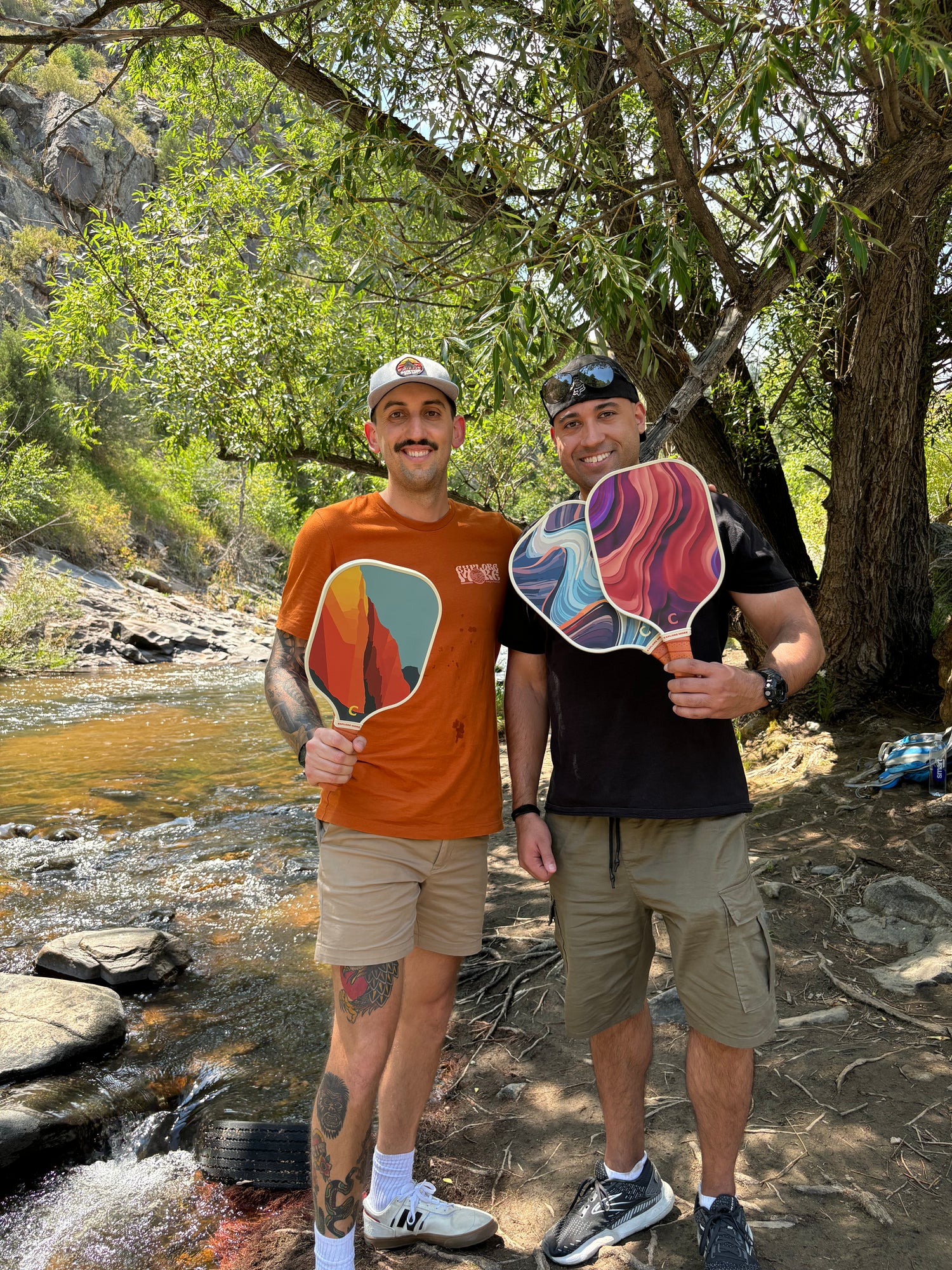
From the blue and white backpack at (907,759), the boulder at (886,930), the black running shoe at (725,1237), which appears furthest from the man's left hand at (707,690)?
the blue and white backpack at (907,759)

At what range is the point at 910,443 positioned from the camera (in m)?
5.26

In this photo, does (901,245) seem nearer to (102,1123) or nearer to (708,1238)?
(708,1238)

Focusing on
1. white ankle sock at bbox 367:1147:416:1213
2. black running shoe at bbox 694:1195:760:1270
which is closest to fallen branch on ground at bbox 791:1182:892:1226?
black running shoe at bbox 694:1195:760:1270

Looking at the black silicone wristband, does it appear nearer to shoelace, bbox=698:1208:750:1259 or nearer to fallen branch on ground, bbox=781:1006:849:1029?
shoelace, bbox=698:1208:750:1259

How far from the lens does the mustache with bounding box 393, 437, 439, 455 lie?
2146 millimetres

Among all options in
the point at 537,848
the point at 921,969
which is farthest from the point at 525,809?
the point at 921,969

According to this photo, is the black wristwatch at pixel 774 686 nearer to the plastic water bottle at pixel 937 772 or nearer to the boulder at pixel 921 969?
the boulder at pixel 921 969

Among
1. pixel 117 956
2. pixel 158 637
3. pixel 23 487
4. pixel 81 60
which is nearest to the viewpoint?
pixel 117 956

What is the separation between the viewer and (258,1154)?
2.61 meters

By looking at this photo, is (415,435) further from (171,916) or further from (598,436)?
(171,916)

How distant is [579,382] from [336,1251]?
1916 millimetres

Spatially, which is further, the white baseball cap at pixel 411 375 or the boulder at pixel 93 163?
the boulder at pixel 93 163

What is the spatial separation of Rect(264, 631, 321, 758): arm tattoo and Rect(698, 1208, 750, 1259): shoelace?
50.8 inches

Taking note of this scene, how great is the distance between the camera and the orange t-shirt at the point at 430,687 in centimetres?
201
